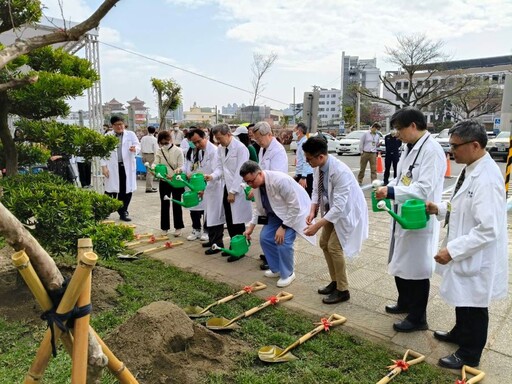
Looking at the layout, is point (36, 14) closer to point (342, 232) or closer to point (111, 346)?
point (111, 346)

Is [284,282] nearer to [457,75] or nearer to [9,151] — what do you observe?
[9,151]

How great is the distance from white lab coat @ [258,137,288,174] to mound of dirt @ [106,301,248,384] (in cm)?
261

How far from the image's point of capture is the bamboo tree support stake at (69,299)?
1583mm

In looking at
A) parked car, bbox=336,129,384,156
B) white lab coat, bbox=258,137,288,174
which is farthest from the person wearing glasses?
parked car, bbox=336,129,384,156

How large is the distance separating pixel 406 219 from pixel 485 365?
46.1 inches

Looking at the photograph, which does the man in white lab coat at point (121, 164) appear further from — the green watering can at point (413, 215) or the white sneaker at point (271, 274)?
the green watering can at point (413, 215)

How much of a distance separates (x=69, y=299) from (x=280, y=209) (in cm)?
292

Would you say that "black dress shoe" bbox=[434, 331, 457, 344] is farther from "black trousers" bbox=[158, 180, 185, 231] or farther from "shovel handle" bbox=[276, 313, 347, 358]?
"black trousers" bbox=[158, 180, 185, 231]

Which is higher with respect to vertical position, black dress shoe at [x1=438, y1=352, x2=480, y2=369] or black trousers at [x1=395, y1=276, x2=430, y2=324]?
black trousers at [x1=395, y1=276, x2=430, y2=324]

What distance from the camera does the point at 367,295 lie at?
4254mm

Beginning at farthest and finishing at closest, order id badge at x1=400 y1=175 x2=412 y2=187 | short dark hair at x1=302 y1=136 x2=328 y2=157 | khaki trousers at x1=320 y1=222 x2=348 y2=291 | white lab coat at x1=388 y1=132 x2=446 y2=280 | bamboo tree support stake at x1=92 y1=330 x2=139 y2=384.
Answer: khaki trousers at x1=320 y1=222 x2=348 y2=291
short dark hair at x1=302 y1=136 x2=328 y2=157
id badge at x1=400 y1=175 x2=412 y2=187
white lab coat at x1=388 y1=132 x2=446 y2=280
bamboo tree support stake at x1=92 y1=330 x2=139 y2=384

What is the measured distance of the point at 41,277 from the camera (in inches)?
68.8

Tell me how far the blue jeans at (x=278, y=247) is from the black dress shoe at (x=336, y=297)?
1.99 ft

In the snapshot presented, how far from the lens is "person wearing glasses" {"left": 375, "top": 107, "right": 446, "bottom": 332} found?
3212 mm
